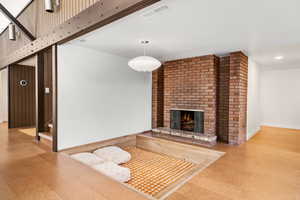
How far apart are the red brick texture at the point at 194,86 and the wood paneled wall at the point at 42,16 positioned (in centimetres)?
296

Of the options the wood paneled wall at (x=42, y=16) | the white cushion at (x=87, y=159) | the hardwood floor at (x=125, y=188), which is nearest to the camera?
the hardwood floor at (x=125, y=188)

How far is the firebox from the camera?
4.37m

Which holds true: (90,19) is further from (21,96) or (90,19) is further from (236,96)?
(21,96)

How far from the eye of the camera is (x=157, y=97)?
5434 millimetres

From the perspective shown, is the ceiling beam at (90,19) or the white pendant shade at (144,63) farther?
the white pendant shade at (144,63)

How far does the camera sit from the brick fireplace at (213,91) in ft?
12.8

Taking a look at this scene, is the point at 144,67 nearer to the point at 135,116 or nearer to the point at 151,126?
the point at 135,116

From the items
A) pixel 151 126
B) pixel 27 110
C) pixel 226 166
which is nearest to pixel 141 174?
pixel 226 166

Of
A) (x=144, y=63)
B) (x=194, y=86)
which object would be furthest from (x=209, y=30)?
(x=194, y=86)

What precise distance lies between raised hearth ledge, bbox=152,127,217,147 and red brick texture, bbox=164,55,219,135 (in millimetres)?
340

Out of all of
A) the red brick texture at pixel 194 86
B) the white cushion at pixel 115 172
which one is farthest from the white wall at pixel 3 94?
the red brick texture at pixel 194 86

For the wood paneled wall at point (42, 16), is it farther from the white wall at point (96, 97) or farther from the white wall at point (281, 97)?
the white wall at point (281, 97)

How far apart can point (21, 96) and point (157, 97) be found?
15.5 ft

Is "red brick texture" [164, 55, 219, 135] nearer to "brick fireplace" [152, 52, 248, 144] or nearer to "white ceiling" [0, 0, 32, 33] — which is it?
"brick fireplace" [152, 52, 248, 144]
